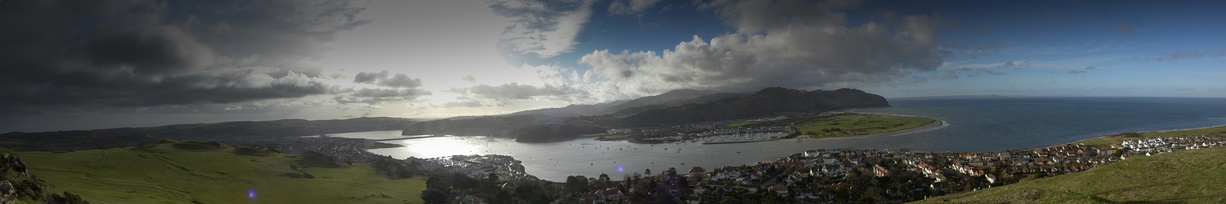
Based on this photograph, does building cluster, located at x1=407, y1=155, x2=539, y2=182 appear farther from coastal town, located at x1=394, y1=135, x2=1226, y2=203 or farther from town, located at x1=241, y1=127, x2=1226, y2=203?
coastal town, located at x1=394, y1=135, x2=1226, y2=203

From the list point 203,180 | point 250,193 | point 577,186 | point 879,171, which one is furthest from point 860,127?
point 203,180

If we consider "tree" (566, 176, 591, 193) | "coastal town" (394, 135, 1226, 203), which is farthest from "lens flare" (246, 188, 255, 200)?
"tree" (566, 176, 591, 193)

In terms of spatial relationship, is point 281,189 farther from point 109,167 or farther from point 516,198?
point 516,198

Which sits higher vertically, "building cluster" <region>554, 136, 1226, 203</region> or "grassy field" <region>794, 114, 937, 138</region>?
"grassy field" <region>794, 114, 937, 138</region>

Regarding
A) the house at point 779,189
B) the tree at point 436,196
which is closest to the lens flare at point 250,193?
the tree at point 436,196

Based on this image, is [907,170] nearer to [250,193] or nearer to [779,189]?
[779,189]
